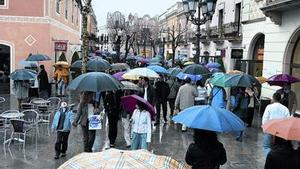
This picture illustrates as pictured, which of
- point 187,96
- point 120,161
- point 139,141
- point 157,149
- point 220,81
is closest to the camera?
point 120,161

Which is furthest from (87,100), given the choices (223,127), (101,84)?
(223,127)

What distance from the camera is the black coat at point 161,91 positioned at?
15.9 meters

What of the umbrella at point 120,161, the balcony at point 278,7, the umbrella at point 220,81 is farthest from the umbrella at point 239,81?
the umbrella at point 120,161

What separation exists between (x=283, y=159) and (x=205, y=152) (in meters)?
0.99

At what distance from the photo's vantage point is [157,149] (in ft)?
39.7

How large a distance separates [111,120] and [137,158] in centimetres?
836

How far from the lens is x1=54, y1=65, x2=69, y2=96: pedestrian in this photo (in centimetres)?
2353

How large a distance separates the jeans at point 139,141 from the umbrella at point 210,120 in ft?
9.53

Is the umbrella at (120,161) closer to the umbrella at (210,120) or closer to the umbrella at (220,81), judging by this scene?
the umbrella at (210,120)

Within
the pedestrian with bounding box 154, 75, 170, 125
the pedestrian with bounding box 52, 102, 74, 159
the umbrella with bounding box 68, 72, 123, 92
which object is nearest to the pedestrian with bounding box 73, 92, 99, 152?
the umbrella with bounding box 68, 72, 123, 92

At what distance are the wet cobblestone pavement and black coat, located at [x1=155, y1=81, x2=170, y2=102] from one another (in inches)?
43.7

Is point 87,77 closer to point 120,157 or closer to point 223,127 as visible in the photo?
point 223,127

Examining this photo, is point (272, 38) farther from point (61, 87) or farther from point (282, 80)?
point (61, 87)

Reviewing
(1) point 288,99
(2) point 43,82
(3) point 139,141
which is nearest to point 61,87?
(2) point 43,82
